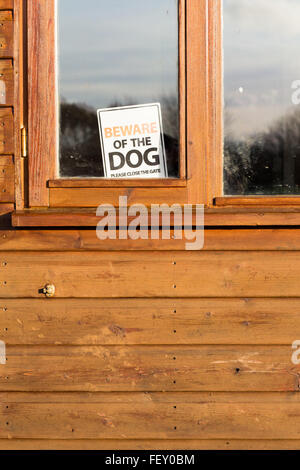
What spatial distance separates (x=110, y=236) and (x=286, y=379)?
Result: 3.21 ft

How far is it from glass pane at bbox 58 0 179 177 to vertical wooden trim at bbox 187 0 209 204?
7 cm

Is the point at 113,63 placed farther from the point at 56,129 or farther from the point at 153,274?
the point at 153,274

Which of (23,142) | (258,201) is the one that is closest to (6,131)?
(23,142)

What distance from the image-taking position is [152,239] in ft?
8.85

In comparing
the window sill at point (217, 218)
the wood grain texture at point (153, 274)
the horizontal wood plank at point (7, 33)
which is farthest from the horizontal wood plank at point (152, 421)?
the horizontal wood plank at point (7, 33)

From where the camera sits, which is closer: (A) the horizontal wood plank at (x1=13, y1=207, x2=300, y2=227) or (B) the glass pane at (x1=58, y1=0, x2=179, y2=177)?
(A) the horizontal wood plank at (x1=13, y1=207, x2=300, y2=227)

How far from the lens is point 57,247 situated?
107 inches

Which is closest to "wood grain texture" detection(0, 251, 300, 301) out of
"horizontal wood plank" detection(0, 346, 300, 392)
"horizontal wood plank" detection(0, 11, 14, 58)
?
"horizontal wood plank" detection(0, 346, 300, 392)

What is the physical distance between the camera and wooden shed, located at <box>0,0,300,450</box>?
8.82 feet

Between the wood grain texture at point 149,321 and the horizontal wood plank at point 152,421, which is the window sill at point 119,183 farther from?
the horizontal wood plank at point 152,421

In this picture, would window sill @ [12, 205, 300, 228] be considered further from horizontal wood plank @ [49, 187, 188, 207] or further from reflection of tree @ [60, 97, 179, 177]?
reflection of tree @ [60, 97, 179, 177]

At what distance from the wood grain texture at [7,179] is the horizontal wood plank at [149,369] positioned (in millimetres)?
662

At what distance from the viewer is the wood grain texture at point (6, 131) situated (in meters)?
2.73

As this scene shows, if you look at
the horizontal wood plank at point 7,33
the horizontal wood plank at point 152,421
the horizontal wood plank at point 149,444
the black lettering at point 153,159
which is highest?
the horizontal wood plank at point 7,33
